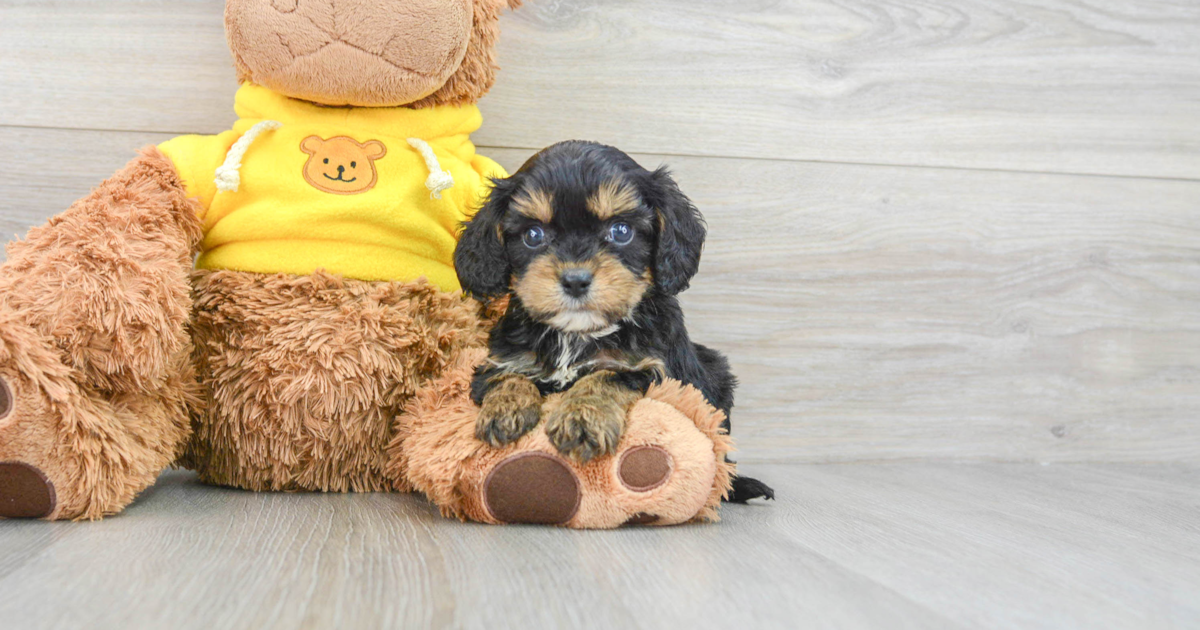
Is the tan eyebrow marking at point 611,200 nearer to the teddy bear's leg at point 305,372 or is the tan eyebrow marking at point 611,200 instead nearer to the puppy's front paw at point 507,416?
the puppy's front paw at point 507,416

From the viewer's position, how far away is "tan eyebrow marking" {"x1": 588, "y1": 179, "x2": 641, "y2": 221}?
1565mm

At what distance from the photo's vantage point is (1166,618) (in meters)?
1.14

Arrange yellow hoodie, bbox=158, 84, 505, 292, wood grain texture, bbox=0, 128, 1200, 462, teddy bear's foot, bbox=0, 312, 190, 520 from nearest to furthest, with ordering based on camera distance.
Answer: teddy bear's foot, bbox=0, 312, 190, 520 < yellow hoodie, bbox=158, 84, 505, 292 < wood grain texture, bbox=0, 128, 1200, 462

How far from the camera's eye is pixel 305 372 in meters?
1.72

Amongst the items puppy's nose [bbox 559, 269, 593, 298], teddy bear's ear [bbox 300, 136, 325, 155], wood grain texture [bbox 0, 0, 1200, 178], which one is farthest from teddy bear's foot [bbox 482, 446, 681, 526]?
wood grain texture [bbox 0, 0, 1200, 178]

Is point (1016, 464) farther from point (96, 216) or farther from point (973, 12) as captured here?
point (96, 216)

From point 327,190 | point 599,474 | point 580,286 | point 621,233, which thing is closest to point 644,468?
point 599,474

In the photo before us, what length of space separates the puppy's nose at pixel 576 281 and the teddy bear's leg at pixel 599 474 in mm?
215

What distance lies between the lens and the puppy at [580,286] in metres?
1.51

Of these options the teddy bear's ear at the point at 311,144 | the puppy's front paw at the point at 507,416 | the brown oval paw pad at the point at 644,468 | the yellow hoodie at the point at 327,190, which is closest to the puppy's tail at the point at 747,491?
the brown oval paw pad at the point at 644,468

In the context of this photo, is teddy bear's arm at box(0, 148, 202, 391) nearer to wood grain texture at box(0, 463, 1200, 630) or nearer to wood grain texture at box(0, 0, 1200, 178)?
wood grain texture at box(0, 463, 1200, 630)

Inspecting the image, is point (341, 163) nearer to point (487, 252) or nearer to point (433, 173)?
point (433, 173)

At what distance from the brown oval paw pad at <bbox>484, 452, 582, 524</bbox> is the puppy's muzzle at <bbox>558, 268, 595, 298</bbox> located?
0.29 meters

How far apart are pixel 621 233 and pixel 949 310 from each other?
4.60ft
